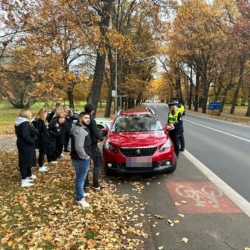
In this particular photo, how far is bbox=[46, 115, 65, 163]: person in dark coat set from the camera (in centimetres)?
715

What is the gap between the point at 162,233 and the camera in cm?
359

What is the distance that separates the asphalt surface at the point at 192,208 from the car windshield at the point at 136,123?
4.27ft

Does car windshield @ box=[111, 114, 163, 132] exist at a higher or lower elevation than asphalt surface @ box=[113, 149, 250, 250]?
higher

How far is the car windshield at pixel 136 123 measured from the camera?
6867 millimetres

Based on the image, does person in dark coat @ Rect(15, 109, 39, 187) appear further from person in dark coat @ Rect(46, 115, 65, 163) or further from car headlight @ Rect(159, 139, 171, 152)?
car headlight @ Rect(159, 139, 171, 152)

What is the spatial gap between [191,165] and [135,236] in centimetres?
402

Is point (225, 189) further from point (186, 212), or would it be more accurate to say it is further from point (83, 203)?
point (83, 203)

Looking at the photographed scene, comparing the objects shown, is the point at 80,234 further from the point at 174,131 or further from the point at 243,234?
the point at 174,131

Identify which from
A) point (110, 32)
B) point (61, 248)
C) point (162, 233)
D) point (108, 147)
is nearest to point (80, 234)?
point (61, 248)

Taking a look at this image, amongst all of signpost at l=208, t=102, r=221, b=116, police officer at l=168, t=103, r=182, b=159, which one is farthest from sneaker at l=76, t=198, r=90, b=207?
signpost at l=208, t=102, r=221, b=116

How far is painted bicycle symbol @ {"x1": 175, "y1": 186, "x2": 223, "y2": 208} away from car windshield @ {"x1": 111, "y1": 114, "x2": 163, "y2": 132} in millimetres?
2076

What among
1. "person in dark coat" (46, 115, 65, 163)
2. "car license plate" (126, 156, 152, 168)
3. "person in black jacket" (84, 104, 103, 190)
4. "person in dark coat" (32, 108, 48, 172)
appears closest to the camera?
"person in black jacket" (84, 104, 103, 190)

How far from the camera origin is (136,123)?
282 inches

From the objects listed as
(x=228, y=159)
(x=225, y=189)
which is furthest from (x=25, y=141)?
(x=228, y=159)
